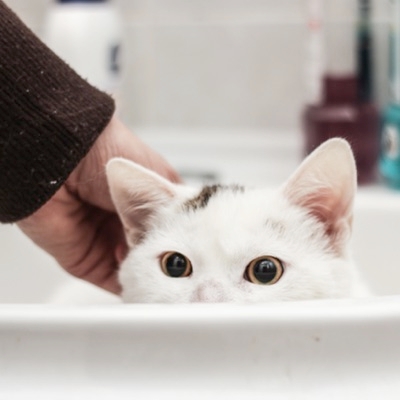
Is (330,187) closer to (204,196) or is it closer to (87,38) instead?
(204,196)

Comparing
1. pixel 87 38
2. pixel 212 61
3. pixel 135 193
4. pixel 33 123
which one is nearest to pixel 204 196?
pixel 135 193

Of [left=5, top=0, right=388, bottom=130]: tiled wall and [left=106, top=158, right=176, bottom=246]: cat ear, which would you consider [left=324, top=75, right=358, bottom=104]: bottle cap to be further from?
[left=106, top=158, right=176, bottom=246]: cat ear

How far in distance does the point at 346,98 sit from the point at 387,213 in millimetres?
271

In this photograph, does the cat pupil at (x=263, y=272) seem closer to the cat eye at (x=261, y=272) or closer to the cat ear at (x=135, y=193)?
Answer: the cat eye at (x=261, y=272)

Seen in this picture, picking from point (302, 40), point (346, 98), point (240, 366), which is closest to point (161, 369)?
point (240, 366)

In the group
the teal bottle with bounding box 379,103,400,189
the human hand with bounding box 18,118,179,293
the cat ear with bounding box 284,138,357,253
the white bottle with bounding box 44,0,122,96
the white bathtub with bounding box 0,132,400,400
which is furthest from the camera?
the white bottle with bounding box 44,0,122,96

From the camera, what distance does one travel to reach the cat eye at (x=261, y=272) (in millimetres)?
622

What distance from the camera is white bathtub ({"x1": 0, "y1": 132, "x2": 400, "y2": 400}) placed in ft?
1.56

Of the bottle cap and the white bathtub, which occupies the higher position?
the bottle cap

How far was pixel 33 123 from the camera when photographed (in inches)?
25.5

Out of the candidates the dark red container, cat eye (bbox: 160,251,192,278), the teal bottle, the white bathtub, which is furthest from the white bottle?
the white bathtub

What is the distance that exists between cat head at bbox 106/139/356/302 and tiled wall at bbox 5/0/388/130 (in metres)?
0.66

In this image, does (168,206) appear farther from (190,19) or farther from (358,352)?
(190,19)

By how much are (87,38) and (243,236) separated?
69cm
